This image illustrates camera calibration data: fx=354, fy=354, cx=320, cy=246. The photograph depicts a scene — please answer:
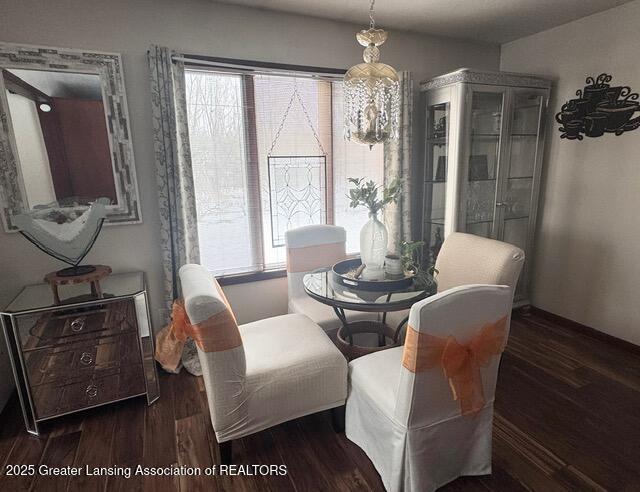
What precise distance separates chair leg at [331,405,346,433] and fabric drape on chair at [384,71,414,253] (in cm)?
135

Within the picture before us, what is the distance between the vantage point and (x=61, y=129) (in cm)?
208

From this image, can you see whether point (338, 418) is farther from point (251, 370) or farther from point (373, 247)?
point (373, 247)

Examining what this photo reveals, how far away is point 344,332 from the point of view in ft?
7.54

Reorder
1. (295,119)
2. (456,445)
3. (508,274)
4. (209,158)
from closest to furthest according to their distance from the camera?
(456,445), (508,274), (209,158), (295,119)

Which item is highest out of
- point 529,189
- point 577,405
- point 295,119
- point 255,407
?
point 295,119

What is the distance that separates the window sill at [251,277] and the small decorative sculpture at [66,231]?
35.6 inches

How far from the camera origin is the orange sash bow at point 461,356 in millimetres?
1249

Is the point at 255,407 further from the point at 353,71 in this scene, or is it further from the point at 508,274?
the point at 353,71

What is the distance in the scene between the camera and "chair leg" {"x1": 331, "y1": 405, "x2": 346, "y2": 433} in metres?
1.81

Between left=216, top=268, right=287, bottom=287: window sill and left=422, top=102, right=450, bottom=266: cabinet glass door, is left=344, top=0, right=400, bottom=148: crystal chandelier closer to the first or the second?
left=422, top=102, right=450, bottom=266: cabinet glass door

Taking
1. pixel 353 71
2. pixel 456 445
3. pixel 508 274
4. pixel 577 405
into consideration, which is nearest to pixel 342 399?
pixel 456 445

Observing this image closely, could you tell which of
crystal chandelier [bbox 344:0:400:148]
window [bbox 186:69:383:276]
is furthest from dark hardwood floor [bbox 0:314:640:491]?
crystal chandelier [bbox 344:0:400:148]

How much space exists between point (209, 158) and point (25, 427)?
6.22 feet

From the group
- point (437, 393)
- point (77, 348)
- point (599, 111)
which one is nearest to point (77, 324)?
point (77, 348)
